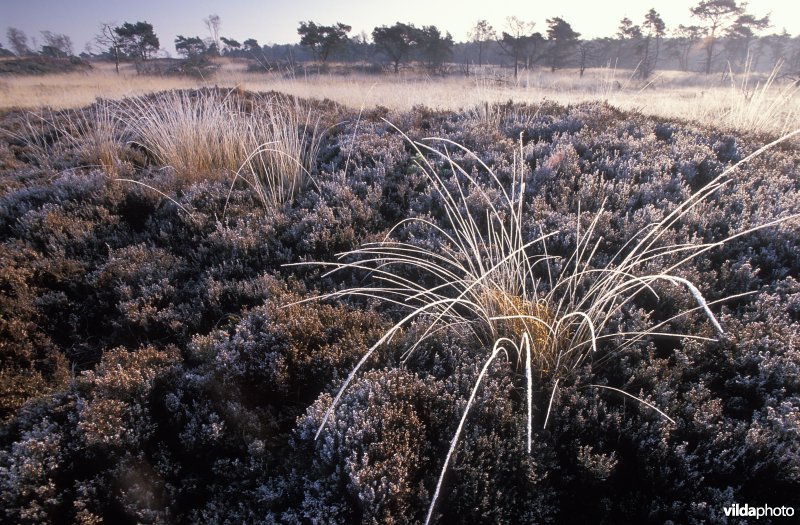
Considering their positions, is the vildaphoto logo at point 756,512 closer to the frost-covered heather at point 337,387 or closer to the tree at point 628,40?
the frost-covered heather at point 337,387

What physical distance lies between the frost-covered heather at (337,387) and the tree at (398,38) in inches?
1643

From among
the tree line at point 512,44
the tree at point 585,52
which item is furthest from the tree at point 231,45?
the tree at point 585,52

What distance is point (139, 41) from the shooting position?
39.6 m

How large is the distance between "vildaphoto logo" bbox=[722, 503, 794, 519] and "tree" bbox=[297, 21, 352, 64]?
42.2 meters

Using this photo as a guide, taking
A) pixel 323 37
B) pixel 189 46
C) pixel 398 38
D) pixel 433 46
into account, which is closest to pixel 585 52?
pixel 433 46

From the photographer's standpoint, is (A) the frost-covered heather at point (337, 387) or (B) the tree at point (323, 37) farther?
(B) the tree at point (323, 37)

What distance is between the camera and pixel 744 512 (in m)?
1.74

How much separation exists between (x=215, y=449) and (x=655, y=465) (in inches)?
92.2

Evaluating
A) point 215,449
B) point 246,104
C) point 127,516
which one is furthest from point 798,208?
point 246,104

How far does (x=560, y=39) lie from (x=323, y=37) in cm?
2730

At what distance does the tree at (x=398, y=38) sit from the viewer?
40.4 m

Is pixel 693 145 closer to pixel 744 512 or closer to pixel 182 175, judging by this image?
pixel 744 512

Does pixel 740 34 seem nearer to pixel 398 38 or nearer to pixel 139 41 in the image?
pixel 398 38

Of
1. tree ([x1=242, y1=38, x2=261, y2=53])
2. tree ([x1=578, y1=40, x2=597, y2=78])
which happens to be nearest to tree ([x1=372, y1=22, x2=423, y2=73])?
tree ([x1=578, y1=40, x2=597, y2=78])
